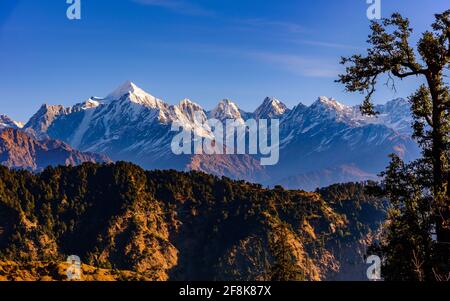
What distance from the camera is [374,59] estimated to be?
137 feet

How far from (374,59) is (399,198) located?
34.0 feet

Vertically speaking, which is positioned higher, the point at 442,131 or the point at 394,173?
the point at 442,131
